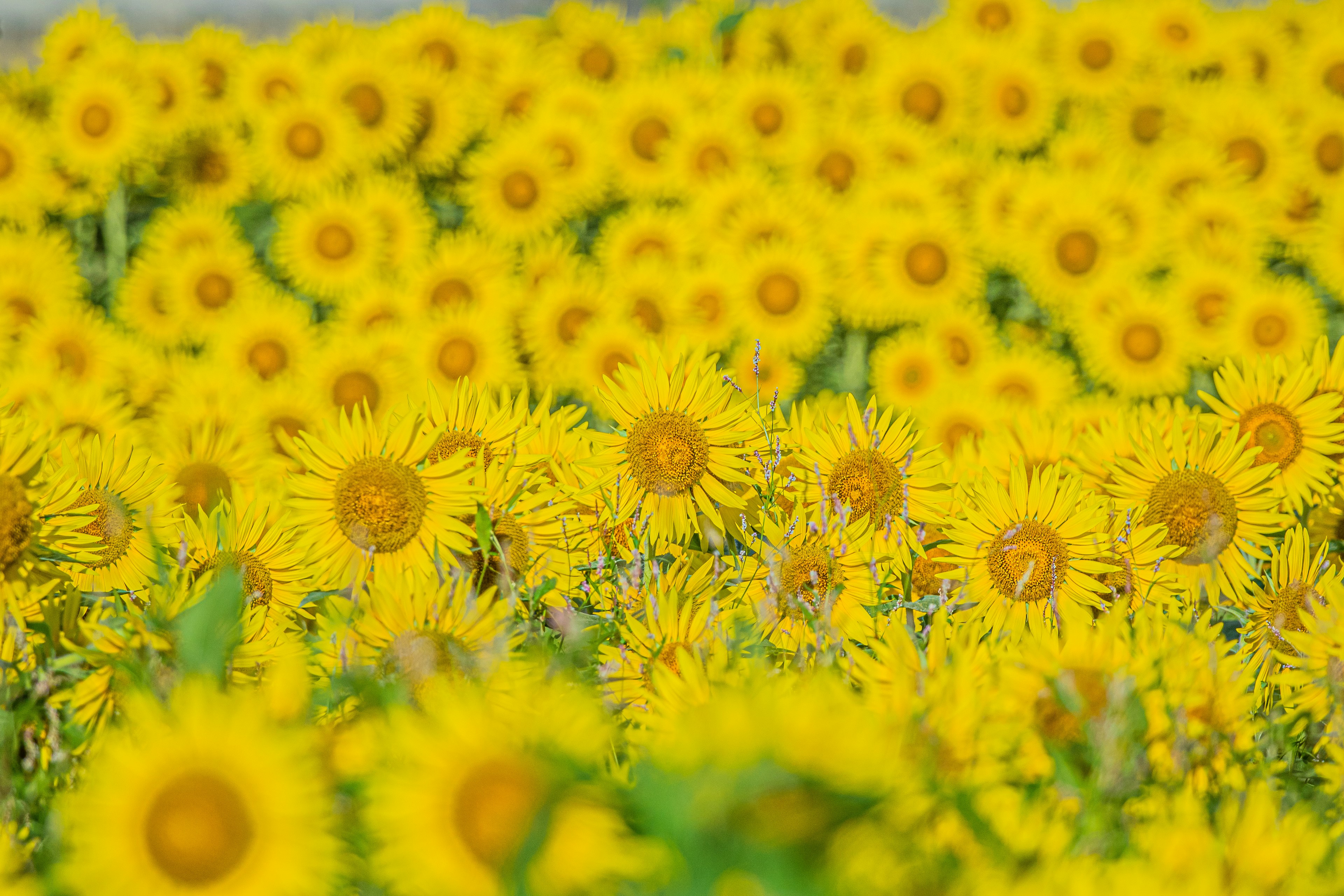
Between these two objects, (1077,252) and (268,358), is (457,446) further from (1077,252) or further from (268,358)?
(1077,252)

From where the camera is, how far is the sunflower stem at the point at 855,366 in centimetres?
518

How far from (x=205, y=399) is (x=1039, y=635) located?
10.9 feet

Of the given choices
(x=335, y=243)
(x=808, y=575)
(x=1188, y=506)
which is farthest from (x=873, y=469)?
(x=335, y=243)

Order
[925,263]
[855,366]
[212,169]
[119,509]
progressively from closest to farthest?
1. [119,509]
2. [925,263]
3. [855,366]
4. [212,169]

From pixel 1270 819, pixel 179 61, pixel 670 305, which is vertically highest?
pixel 179 61

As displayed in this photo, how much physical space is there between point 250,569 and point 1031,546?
5.25ft

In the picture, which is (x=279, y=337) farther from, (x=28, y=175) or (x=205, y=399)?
(x=28, y=175)

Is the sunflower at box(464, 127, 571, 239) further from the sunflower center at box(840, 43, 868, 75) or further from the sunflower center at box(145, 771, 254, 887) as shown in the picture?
the sunflower center at box(145, 771, 254, 887)

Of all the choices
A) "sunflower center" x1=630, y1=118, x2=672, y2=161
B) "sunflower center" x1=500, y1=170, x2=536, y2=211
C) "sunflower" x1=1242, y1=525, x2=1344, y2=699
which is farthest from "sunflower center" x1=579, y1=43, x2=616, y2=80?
"sunflower" x1=1242, y1=525, x2=1344, y2=699

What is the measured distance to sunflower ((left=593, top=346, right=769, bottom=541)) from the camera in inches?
93.5

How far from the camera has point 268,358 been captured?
16.4 feet

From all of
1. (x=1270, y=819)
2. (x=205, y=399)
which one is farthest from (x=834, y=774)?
(x=205, y=399)

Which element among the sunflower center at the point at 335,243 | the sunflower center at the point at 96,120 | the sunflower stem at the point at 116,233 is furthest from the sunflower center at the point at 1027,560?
the sunflower center at the point at 96,120

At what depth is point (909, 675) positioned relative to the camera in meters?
1.59
